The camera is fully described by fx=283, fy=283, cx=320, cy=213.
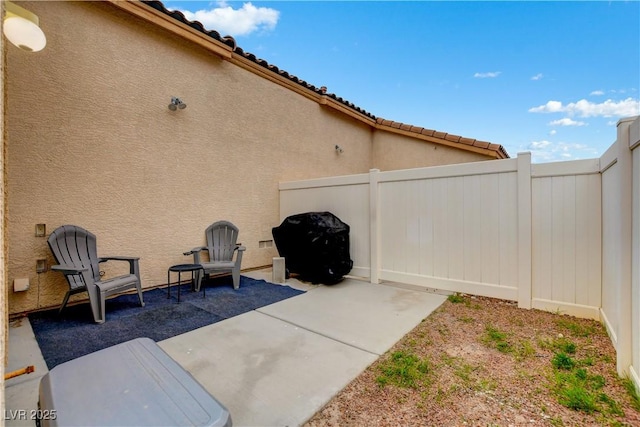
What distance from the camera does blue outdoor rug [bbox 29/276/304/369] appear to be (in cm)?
279

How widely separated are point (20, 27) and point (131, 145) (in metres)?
2.67

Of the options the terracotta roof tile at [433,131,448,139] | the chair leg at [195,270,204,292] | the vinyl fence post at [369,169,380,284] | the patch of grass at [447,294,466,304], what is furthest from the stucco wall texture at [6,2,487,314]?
the terracotta roof tile at [433,131,448,139]

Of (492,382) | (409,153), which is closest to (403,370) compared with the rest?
(492,382)

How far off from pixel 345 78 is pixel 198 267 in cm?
680

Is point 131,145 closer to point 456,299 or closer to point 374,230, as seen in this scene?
point 374,230

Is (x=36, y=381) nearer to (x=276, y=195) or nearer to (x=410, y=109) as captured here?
(x=276, y=195)

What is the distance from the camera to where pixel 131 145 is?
4383mm

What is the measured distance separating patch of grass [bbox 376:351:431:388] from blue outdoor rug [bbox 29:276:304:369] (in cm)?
204

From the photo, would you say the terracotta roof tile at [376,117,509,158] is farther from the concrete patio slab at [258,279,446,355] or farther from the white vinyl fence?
the concrete patio slab at [258,279,446,355]

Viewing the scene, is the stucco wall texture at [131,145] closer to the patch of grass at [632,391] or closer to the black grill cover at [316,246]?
the black grill cover at [316,246]

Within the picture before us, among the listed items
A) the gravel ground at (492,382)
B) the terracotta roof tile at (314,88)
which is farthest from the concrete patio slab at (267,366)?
the terracotta roof tile at (314,88)

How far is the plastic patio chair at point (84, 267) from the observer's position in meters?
3.27

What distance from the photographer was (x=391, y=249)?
493cm

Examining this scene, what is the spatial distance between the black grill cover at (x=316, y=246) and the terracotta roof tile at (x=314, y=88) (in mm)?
3482
